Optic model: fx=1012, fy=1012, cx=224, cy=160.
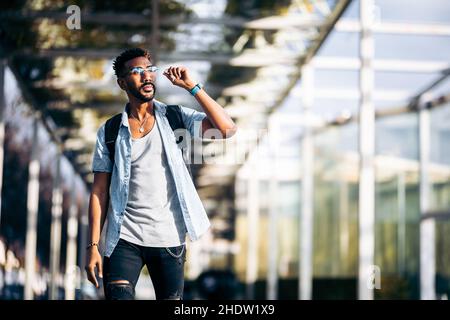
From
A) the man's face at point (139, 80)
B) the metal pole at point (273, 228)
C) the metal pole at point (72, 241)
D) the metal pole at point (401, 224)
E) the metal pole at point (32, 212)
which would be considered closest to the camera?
the man's face at point (139, 80)

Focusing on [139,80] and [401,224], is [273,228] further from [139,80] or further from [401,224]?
[139,80]

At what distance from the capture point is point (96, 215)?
339cm

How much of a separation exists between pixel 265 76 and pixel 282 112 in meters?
2.51

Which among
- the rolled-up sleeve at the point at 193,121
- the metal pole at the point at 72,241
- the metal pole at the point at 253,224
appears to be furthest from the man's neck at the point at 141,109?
the metal pole at the point at 253,224

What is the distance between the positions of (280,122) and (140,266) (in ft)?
38.7

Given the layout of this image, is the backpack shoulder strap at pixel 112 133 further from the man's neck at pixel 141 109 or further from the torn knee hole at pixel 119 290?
the torn knee hole at pixel 119 290

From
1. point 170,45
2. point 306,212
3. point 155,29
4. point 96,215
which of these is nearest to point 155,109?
point 96,215

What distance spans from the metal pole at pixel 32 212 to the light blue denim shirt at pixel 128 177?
9.39 meters

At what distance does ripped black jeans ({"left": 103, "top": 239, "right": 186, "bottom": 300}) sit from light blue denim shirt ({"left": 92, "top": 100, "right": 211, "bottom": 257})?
1.8 inches

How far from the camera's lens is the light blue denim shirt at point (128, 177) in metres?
3.32

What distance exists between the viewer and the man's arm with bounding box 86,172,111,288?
131 inches

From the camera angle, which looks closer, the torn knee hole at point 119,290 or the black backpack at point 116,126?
the torn knee hole at point 119,290

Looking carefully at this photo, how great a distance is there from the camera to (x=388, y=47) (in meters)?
12.5

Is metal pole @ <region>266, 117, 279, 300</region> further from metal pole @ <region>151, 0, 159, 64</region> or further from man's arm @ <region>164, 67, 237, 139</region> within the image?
man's arm @ <region>164, 67, 237, 139</region>
